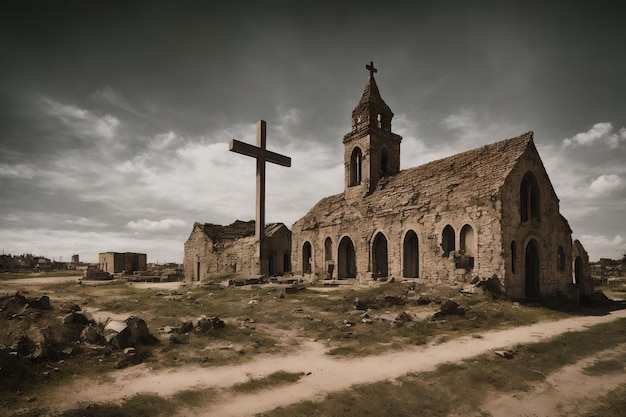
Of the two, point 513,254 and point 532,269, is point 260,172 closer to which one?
point 513,254

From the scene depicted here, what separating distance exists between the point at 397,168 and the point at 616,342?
20450 millimetres

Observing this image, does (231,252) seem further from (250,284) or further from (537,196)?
(537,196)

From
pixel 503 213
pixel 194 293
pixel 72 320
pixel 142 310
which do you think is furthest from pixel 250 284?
pixel 503 213

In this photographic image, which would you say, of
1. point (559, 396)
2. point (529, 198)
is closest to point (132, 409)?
point (559, 396)

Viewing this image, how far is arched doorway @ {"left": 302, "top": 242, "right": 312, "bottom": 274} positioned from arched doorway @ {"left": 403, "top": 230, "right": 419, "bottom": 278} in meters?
9.24

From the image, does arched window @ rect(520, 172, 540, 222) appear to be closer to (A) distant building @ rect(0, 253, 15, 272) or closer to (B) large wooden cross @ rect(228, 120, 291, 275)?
(B) large wooden cross @ rect(228, 120, 291, 275)

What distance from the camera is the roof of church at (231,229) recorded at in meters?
31.5

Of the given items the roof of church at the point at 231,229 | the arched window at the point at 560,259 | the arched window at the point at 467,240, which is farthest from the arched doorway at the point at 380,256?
the arched window at the point at 560,259

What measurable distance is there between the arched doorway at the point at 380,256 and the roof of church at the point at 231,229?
944cm

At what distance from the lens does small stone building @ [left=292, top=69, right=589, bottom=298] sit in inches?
677

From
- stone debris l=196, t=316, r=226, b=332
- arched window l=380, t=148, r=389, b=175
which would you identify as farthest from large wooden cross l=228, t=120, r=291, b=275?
stone debris l=196, t=316, r=226, b=332

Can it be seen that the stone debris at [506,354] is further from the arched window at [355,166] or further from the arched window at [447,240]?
the arched window at [355,166]

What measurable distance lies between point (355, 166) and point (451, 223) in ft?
39.8

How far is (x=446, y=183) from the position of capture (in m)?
20.4
